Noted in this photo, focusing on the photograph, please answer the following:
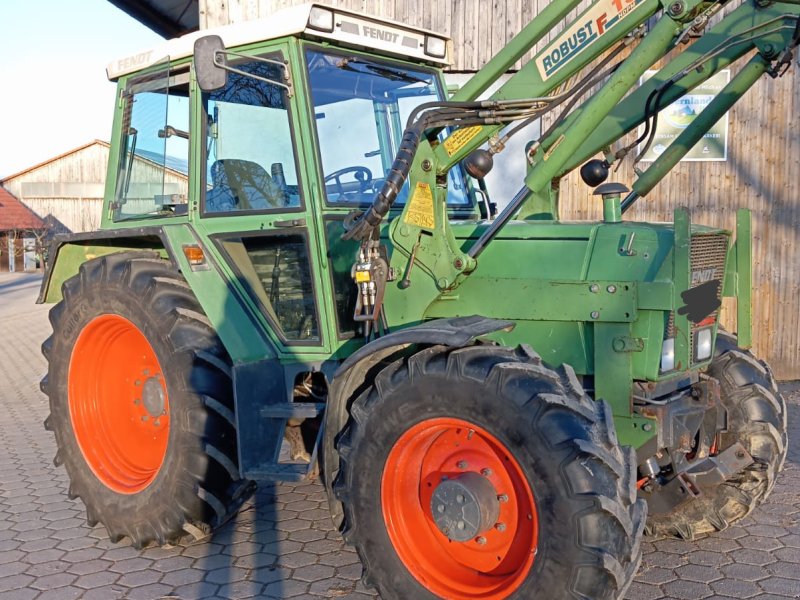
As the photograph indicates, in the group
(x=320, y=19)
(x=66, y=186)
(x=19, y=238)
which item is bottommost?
(x=19, y=238)

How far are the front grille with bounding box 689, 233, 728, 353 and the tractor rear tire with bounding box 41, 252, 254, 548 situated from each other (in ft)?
7.21

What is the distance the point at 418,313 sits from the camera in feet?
11.8

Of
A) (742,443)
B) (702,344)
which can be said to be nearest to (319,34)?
(702,344)

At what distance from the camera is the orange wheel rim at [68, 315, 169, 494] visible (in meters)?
4.34

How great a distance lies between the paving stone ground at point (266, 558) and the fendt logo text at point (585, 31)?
228 centimetres

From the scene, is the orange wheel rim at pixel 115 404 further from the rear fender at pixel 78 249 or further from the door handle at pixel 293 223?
the door handle at pixel 293 223

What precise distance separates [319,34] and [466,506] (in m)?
2.16

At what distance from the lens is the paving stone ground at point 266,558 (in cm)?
354

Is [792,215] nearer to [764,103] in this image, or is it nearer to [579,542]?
[764,103]

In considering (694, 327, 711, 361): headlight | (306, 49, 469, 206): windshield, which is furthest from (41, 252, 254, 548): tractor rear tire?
(694, 327, 711, 361): headlight

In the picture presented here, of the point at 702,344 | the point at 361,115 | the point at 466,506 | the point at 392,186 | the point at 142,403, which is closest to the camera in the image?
the point at 466,506

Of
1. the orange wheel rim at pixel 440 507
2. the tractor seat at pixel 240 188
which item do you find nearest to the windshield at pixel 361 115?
the tractor seat at pixel 240 188

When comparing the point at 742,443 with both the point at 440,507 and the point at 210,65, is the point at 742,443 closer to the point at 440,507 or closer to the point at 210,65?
the point at 440,507

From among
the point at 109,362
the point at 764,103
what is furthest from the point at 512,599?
the point at 764,103
